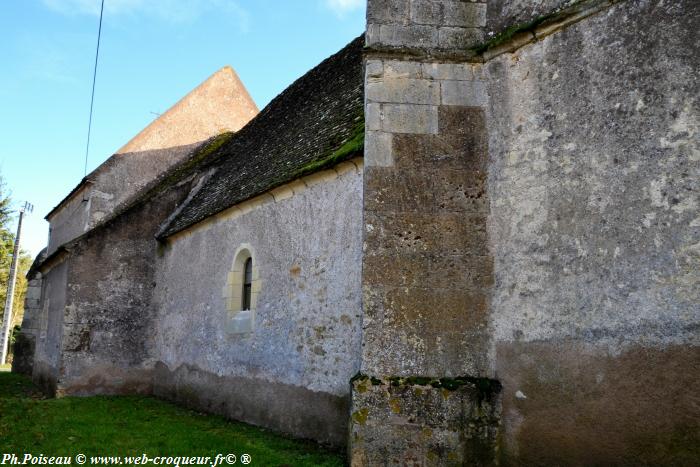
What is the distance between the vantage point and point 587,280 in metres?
4.70

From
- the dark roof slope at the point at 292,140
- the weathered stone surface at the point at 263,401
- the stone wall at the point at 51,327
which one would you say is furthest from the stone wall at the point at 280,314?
the stone wall at the point at 51,327

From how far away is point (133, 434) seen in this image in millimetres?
8023

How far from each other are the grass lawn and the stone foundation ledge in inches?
53.4

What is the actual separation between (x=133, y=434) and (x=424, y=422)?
4.78 m

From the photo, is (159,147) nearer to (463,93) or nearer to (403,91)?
Result: (403,91)

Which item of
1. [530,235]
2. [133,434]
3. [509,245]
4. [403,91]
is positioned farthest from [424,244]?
[133,434]

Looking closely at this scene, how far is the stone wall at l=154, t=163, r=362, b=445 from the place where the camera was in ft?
24.0

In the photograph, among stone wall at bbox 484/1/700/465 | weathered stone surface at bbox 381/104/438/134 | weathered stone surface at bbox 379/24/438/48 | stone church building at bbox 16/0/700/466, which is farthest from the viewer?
weathered stone surface at bbox 379/24/438/48

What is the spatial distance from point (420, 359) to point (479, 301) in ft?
2.43

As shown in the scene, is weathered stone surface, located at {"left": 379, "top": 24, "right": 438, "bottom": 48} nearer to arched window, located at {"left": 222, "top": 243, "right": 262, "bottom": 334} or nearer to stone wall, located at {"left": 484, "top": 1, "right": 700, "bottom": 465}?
stone wall, located at {"left": 484, "top": 1, "right": 700, "bottom": 465}

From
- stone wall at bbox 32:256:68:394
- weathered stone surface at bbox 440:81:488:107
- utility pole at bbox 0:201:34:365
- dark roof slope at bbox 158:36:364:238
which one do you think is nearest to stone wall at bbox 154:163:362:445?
dark roof slope at bbox 158:36:364:238

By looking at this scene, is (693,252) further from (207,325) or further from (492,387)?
(207,325)

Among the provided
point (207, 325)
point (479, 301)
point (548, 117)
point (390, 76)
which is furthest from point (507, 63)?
point (207, 325)

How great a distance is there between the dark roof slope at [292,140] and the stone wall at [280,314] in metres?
0.28
